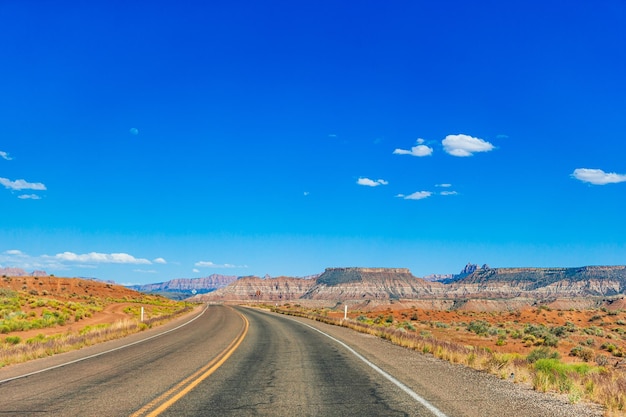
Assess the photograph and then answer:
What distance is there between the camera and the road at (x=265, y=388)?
7.44 meters

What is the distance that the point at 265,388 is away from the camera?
30.2ft

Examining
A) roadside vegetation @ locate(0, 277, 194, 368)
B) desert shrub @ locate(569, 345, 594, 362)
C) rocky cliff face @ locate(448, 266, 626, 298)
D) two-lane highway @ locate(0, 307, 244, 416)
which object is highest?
rocky cliff face @ locate(448, 266, 626, 298)

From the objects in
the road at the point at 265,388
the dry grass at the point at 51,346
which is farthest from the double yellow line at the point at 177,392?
the dry grass at the point at 51,346

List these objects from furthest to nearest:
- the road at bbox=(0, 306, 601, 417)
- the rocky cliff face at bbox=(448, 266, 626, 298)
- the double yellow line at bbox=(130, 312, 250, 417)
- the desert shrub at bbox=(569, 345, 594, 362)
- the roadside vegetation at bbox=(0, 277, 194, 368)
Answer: the rocky cliff face at bbox=(448, 266, 626, 298) < the desert shrub at bbox=(569, 345, 594, 362) < the roadside vegetation at bbox=(0, 277, 194, 368) < the road at bbox=(0, 306, 601, 417) < the double yellow line at bbox=(130, 312, 250, 417)

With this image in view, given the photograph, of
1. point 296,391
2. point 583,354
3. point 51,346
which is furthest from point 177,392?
point 583,354

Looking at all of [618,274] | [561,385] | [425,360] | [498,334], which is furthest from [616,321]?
[618,274]

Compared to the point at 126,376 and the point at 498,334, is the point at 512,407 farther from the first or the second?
the point at 498,334

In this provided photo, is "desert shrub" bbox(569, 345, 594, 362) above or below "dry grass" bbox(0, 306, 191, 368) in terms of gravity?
below

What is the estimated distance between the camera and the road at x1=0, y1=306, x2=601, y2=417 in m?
7.44

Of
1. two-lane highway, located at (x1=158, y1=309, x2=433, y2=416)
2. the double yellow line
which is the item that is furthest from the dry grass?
two-lane highway, located at (x1=158, y1=309, x2=433, y2=416)

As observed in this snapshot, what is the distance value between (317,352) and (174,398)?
844 centimetres

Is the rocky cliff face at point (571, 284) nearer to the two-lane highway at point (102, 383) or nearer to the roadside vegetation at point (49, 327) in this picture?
the roadside vegetation at point (49, 327)

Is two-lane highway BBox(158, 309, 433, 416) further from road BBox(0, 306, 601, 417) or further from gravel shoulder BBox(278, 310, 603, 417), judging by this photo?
gravel shoulder BBox(278, 310, 603, 417)

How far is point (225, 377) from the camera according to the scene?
10547 millimetres
